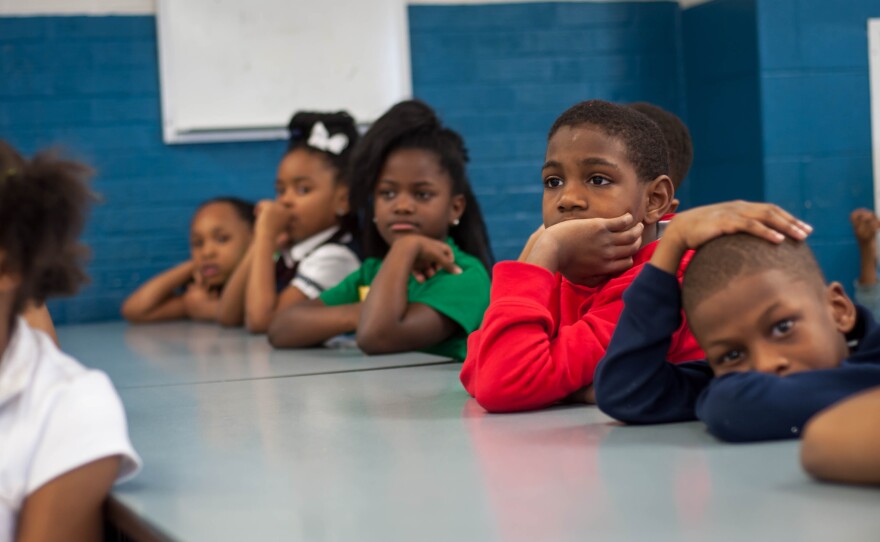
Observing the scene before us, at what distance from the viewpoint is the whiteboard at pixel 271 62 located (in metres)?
4.39

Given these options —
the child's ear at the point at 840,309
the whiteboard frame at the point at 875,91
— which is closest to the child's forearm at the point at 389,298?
the child's ear at the point at 840,309

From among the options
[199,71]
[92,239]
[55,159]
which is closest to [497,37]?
[199,71]

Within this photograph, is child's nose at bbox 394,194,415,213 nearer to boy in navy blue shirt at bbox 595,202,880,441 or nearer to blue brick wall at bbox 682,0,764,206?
boy in navy blue shirt at bbox 595,202,880,441

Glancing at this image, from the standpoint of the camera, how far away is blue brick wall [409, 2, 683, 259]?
467cm

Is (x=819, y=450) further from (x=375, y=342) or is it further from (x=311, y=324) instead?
(x=311, y=324)

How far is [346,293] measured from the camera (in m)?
2.89

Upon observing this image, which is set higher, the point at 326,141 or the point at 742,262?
the point at 326,141

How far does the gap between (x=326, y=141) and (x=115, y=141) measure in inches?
47.4

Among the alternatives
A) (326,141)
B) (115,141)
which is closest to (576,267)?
(326,141)

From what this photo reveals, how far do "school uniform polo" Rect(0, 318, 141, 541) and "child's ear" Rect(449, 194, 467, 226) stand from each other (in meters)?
1.65

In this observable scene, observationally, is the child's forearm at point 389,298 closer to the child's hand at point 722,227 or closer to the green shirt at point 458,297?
the green shirt at point 458,297

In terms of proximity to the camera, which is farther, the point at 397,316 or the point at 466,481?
the point at 397,316

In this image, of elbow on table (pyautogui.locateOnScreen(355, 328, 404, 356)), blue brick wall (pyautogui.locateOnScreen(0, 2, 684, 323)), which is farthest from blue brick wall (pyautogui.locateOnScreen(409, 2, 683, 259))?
elbow on table (pyautogui.locateOnScreen(355, 328, 404, 356))

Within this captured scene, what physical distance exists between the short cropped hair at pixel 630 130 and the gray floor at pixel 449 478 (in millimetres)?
412
